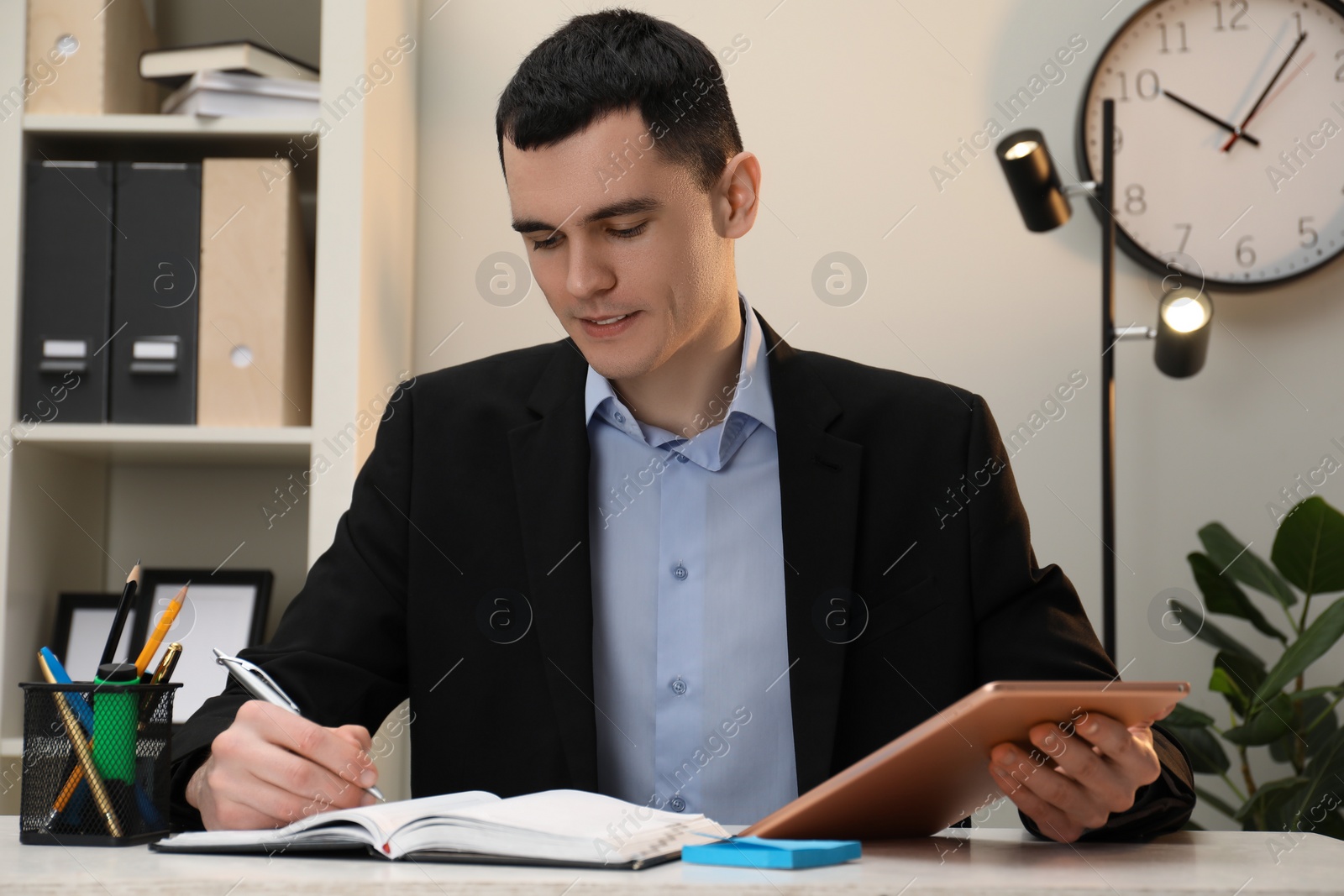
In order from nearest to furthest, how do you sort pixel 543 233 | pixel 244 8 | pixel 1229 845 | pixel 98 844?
pixel 98 844 → pixel 1229 845 → pixel 543 233 → pixel 244 8

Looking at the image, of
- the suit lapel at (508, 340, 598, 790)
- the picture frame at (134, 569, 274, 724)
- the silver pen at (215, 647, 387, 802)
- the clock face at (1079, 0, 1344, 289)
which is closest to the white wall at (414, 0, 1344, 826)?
the clock face at (1079, 0, 1344, 289)

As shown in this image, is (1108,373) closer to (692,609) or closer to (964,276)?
(964,276)

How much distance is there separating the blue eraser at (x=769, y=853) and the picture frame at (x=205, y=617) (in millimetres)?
1319

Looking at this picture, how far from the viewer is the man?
1.30m

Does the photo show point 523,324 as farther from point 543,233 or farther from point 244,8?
point 543,233

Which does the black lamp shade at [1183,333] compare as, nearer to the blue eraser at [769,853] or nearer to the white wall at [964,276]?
the white wall at [964,276]

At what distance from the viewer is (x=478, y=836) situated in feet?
2.52

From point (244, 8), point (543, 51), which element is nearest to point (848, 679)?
point (543, 51)

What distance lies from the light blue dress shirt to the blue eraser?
1.76ft

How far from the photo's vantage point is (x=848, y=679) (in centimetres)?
138

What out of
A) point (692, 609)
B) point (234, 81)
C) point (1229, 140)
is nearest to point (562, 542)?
point (692, 609)

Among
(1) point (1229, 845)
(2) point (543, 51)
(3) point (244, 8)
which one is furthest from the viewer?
(3) point (244, 8)

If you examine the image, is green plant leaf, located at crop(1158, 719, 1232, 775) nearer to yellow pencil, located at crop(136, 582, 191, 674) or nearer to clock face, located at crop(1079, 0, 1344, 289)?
clock face, located at crop(1079, 0, 1344, 289)

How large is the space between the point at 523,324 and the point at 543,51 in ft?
2.83
